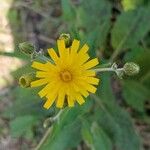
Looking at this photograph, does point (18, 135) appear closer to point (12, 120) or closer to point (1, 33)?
point (12, 120)

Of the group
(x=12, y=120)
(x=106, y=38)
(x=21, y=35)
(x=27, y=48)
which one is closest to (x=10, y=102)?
(x=12, y=120)

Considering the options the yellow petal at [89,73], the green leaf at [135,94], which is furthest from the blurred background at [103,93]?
the yellow petal at [89,73]

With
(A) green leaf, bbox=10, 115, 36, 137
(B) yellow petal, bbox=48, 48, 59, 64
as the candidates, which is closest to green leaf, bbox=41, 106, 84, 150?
(A) green leaf, bbox=10, 115, 36, 137

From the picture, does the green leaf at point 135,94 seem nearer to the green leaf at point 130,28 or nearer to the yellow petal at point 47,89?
the green leaf at point 130,28

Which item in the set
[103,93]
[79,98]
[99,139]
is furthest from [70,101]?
[99,139]

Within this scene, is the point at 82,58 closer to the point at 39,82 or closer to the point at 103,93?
the point at 39,82

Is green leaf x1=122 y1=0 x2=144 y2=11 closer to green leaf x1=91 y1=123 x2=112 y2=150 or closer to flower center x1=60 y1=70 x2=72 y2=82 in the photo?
green leaf x1=91 y1=123 x2=112 y2=150
